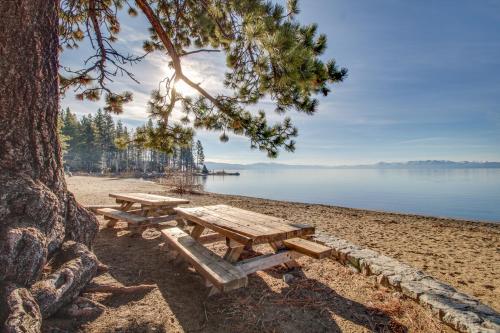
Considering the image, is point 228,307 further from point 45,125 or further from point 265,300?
point 45,125

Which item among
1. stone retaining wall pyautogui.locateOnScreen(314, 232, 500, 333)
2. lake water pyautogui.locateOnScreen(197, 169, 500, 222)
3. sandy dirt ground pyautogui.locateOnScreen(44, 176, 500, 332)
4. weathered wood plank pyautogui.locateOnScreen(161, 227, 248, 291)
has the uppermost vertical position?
weathered wood plank pyautogui.locateOnScreen(161, 227, 248, 291)

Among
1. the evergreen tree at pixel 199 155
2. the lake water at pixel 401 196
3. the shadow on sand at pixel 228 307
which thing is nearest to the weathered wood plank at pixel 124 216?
the shadow on sand at pixel 228 307

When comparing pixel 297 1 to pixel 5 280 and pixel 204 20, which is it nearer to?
pixel 204 20

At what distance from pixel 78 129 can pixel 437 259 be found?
70636 millimetres

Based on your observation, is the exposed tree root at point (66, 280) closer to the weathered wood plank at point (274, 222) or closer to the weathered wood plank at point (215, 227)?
the weathered wood plank at point (215, 227)

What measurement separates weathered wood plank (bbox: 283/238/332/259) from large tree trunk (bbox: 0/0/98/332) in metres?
2.46

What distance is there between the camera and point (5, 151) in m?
2.41

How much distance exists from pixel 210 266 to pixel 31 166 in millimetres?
2128


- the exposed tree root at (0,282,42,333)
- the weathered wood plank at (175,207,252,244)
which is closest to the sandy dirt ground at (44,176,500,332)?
the exposed tree root at (0,282,42,333)

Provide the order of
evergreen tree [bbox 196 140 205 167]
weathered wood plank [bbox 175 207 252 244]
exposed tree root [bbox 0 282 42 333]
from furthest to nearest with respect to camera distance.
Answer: evergreen tree [bbox 196 140 205 167]
weathered wood plank [bbox 175 207 252 244]
exposed tree root [bbox 0 282 42 333]

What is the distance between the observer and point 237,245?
3148mm

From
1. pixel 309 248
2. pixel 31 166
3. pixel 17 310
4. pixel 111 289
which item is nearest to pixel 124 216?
pixel 111 289

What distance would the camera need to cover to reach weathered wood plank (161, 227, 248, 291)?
8.05 feet

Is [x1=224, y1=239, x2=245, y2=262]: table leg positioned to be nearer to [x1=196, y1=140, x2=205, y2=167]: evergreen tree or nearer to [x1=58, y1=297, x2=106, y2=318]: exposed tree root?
[x1=58, y1=297, x2=106, y2=318]: exposed tree root
